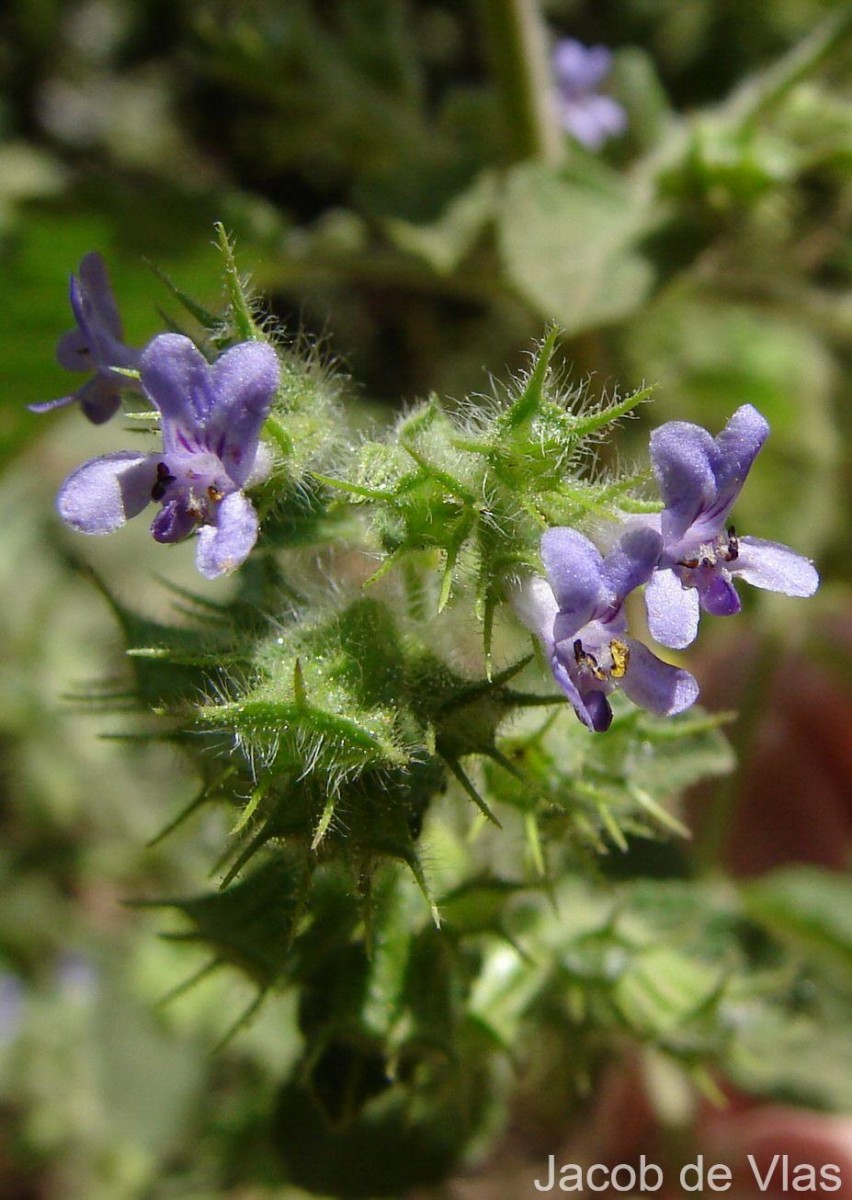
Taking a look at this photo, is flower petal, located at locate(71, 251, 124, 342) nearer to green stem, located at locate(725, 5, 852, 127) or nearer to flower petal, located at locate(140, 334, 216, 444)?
flower petal, located at locate(140, 334, 216, 444)

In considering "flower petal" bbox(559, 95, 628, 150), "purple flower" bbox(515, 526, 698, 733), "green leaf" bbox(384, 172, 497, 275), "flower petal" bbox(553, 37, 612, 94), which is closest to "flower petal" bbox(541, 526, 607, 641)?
"purple flower" bbox(515, 526, 698, 733)

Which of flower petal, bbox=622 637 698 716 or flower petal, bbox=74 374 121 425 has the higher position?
flower petal, bbox=622 637 698 716

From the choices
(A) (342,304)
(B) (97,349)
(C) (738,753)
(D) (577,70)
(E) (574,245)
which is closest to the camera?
(B) (97,349)

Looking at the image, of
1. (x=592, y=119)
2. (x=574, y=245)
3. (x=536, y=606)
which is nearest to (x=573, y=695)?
(x=536, y=606)

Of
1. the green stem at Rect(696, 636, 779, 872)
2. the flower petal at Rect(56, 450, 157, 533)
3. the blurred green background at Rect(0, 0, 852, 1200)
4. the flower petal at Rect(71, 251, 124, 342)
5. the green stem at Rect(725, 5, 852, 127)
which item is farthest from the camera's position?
the green stem at Rect(696, 636, 779, 872)

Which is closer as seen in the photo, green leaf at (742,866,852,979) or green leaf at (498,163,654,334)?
green leaf at (498,163,654,334)

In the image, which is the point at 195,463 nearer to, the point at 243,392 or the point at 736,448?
the point at 243,392

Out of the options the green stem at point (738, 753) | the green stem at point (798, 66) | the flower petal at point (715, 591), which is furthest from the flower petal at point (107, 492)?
the green stem at point (738, 753)

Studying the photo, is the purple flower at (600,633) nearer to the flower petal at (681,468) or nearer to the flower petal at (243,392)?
the flower petal at (681,468)
